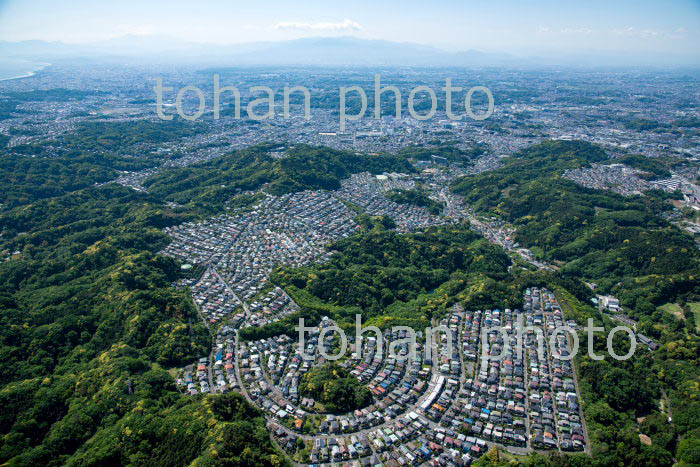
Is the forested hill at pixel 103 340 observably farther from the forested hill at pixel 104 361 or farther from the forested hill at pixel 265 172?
the forested hill at pixel 265 172

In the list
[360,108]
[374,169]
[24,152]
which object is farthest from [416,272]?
[360,108]

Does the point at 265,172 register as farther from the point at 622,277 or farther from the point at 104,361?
the point at 622,277

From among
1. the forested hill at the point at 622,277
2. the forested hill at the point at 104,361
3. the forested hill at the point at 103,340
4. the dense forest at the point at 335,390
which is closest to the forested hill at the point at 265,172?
the forested hill at the point at 103,340

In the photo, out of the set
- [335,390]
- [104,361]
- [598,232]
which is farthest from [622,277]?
[104,361]

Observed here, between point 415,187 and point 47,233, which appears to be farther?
point 415,187

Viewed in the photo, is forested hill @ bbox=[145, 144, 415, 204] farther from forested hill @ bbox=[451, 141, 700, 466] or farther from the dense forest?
the dense forest

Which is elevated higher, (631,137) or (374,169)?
(631,137)

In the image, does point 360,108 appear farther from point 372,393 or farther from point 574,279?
point 372,393
